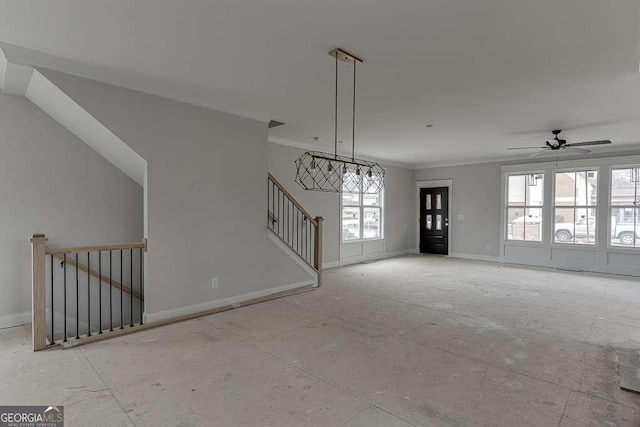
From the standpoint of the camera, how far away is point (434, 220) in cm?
945

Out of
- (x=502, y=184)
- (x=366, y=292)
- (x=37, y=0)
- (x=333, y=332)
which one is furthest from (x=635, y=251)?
(x=37, y=0)

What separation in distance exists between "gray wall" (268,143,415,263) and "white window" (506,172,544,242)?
2.48 metres

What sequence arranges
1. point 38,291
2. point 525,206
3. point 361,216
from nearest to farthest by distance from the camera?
point 38,291, point 525,206, point 361,216

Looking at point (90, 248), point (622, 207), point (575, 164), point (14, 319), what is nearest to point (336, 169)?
point (90, 248)

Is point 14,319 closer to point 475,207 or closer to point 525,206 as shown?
point 475,207

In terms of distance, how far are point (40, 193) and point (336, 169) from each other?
10.8ft

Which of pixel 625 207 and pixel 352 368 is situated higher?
pixel 625 207

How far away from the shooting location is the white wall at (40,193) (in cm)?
358

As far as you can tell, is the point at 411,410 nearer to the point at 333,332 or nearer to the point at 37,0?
the point at 333,332

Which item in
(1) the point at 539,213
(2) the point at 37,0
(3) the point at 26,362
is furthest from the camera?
(1) the point at 539,213

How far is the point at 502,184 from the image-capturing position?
823 centimetres

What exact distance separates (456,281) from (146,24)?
5777mm

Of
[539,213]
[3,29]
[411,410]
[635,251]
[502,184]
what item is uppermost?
[3,29]

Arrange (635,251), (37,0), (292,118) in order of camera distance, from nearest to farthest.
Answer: (37,0) < (292,118) < (635,251)
